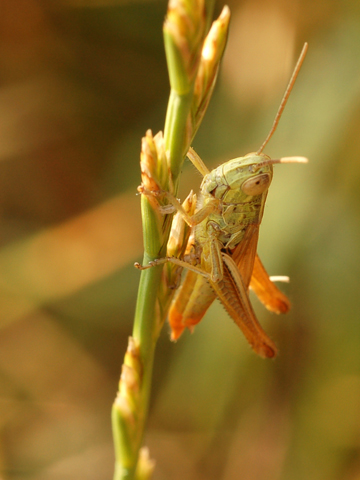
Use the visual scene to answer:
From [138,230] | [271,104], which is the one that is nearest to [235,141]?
[271,104]

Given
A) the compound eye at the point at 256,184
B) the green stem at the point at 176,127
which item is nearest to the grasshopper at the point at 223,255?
the compound eye at the point at 256,184

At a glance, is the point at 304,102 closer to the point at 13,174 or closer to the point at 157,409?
the point at 13,174

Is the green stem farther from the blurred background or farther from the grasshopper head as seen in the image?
the blurred background

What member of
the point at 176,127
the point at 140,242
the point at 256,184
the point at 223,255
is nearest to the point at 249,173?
the point at 256,184

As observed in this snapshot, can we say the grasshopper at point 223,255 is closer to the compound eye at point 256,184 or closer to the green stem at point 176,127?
the compound eye at point 256,184

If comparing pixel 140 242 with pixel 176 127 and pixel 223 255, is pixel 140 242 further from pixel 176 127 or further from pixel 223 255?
pixel 176 127

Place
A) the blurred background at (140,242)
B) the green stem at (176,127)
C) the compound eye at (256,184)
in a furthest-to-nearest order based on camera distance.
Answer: the blurred background at (140,242)
the compound eye at (256,184)
the green stem at (176,127)

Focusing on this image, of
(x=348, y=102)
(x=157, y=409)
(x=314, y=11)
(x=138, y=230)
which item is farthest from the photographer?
(x=157, y=409)
